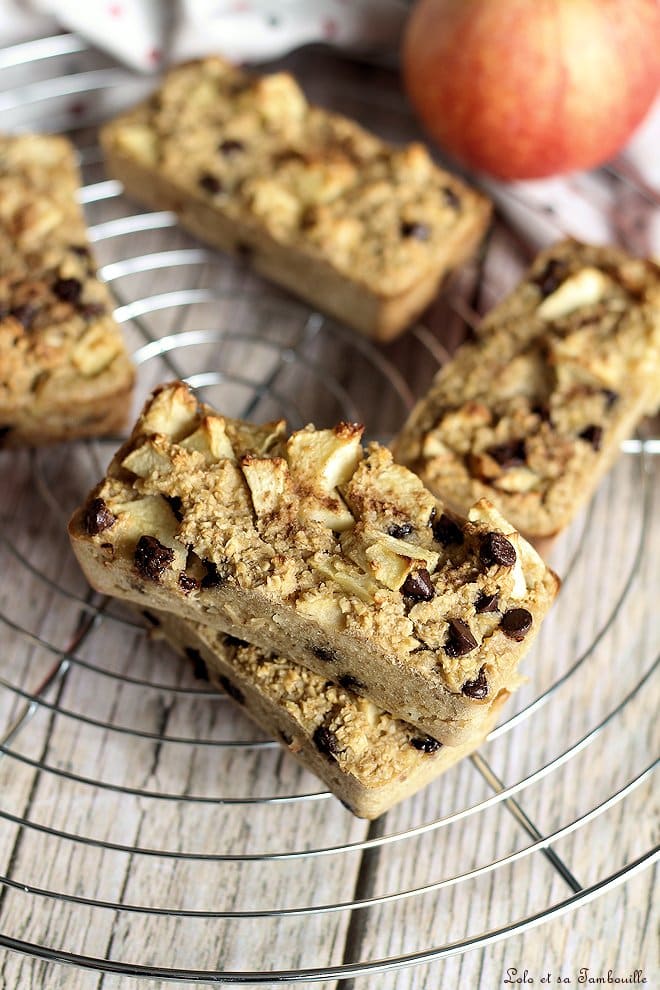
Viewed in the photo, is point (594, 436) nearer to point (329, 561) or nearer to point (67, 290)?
point (329, 561)

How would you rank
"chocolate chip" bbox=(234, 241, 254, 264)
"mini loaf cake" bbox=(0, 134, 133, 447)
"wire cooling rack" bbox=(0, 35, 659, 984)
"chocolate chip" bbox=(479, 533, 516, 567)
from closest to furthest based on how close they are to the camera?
"chocolate chip" bbox=(479, 533, 516, 567)
"wire cooling rack" bbox=(0, 35, 659, 984)
"mini loaf cake" bbox=(0, 134, 133, 447)
"chocolate chip" bbox=(234, 241, 254, 264)

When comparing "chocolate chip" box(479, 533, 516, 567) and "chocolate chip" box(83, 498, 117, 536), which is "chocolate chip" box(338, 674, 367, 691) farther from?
"chocolate chip" box(83, 498, 117, 536)

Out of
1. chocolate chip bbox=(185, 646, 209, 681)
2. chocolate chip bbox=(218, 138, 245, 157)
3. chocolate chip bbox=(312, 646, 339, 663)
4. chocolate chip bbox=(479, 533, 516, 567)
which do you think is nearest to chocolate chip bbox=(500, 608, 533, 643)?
chocolate chip bbox=(479, 533, 516, 567)

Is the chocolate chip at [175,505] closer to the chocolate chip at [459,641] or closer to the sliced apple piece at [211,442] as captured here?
the sliced apple piece at [211,442]

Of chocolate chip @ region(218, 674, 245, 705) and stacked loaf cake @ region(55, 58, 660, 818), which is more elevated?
stacked loaf cake @ region(55, 58, 660, 818)

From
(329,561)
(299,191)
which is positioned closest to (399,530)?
(329,561)

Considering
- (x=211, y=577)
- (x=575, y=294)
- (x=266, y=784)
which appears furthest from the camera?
(x=575, y=294)
